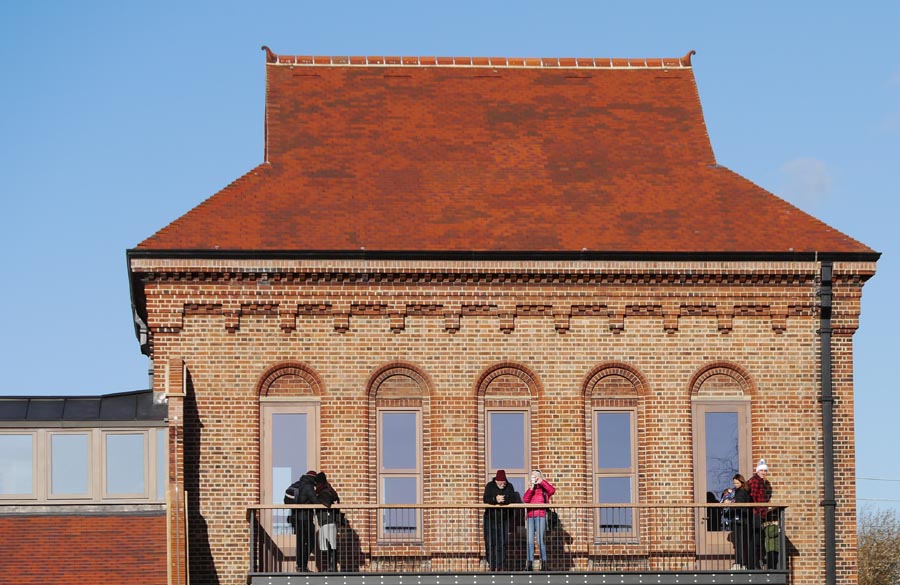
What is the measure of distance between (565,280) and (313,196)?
477 cm

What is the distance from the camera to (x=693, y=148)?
33062 mm

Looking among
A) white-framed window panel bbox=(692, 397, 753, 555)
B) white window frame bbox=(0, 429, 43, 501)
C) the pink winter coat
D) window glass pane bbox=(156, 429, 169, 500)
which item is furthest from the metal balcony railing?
white window frame bbox=(0, 429, 43, 501)

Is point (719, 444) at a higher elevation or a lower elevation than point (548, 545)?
higher

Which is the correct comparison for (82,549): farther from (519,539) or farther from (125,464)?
(519,539)

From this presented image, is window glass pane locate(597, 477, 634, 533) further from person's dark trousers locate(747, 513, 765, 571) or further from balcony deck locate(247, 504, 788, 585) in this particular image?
person's dark trousers locate(747, 513, 765, 571)

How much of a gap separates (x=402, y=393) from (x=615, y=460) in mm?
3779

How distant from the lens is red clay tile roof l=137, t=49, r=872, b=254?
30219 mm

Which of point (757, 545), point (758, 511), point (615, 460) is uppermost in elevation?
point (615, 460)

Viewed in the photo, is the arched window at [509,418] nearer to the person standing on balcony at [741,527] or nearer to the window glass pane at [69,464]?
the person standing on balcony at [741,527]

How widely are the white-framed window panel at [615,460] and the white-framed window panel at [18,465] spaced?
9310 mm

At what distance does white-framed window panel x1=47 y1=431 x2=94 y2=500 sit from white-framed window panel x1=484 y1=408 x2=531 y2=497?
21.7ft

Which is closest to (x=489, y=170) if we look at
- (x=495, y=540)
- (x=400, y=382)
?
(x=400, y=382)

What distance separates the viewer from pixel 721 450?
30.0m

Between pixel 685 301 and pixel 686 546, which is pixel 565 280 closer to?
pixel 685 301
